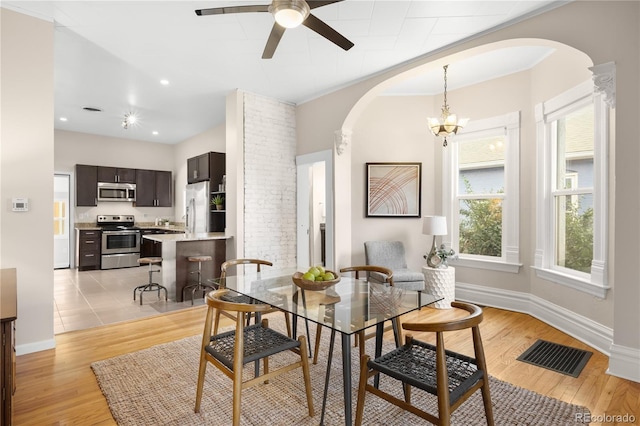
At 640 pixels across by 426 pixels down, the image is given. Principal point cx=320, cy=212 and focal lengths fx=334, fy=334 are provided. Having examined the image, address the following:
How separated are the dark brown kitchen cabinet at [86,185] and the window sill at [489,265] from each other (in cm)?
731

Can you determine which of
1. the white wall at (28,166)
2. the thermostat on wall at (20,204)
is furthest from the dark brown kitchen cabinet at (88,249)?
the thermostat on wall at (20,204)

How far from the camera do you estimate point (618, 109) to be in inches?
97.2

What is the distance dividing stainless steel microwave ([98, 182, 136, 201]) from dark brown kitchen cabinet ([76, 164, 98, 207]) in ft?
0.37

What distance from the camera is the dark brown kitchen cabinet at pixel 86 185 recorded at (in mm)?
7082

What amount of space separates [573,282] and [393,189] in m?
2.38

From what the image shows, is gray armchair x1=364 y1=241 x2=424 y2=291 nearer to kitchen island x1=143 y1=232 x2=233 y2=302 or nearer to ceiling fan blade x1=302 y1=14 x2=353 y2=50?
kitchen island x1=143 y1=232 x2=233 y2=302

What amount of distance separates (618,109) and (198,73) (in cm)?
420

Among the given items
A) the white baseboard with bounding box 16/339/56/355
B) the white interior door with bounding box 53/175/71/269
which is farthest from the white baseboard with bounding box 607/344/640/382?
the white interior door with bounding box 53/175/71/269

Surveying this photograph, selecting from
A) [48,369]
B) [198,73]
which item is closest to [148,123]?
[198,73]

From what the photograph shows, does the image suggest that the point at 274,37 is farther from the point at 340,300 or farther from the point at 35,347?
the point at 35,347

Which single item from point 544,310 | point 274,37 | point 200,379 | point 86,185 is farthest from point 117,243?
point 544,310

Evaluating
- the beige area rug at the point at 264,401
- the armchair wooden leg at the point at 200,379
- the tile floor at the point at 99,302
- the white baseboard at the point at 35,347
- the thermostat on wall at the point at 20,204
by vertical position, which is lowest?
the beige area rug at the point at 264,401

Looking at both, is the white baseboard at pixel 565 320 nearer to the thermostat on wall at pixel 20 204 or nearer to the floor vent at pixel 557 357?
the floor vent at pixel 557 357

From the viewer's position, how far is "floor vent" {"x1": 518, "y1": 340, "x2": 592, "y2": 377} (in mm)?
2662
